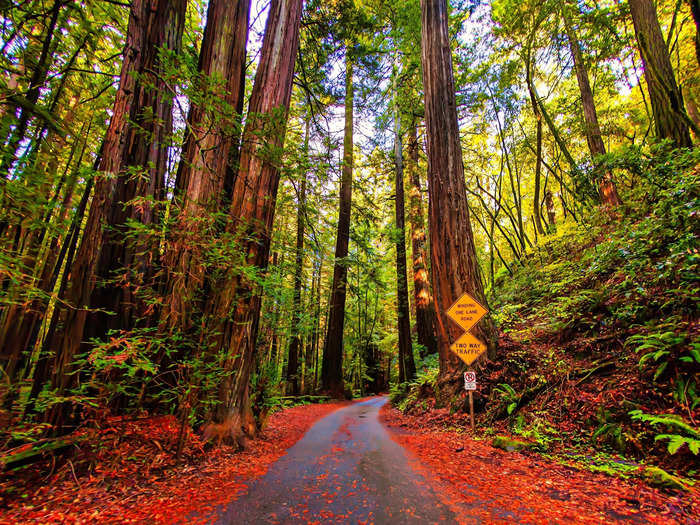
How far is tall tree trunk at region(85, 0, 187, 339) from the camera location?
3.28 m

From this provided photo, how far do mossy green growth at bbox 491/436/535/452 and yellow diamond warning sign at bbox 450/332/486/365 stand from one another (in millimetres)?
1344

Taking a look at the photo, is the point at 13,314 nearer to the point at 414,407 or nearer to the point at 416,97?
the point at 414,407

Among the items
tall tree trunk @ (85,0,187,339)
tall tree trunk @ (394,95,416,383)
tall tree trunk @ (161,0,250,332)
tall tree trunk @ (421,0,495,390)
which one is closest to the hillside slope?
tall tree trunk @ (421,0,495,390)

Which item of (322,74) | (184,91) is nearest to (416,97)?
(322,74)

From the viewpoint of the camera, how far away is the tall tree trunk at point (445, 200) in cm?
591

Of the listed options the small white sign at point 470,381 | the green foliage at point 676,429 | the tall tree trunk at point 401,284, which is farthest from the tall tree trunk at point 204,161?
the tall tree trunk at point 401,284

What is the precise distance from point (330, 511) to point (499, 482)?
179 cm

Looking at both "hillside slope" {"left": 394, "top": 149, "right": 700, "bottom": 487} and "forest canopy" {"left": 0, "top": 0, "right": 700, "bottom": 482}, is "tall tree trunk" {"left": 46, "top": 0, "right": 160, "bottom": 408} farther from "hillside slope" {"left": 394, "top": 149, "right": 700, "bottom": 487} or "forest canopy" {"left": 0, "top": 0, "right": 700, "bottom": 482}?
"hillside slope" {"left": 394, "top": 149, "right": 700, "bottom": 487}

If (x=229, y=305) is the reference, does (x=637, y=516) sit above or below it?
below

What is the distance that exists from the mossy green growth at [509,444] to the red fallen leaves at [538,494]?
0.38 feet

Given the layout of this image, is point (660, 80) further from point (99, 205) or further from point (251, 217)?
point (99, 205)

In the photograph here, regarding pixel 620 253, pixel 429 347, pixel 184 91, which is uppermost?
pixel 184 91

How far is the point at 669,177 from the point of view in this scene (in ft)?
16.2

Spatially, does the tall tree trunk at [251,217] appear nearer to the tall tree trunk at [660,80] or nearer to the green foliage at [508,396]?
the green foliage at [508,396]
